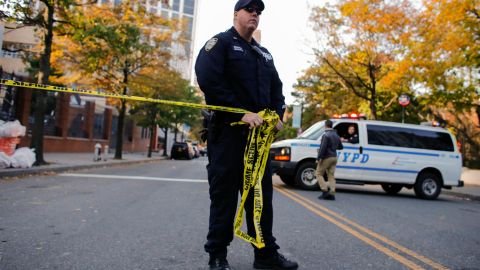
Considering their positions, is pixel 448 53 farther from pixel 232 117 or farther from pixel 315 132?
pixel 232 117

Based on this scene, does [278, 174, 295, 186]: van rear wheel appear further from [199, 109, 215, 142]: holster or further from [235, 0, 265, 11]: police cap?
[235, 0, 265, 11]: police cap

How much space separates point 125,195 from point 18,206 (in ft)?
7.20

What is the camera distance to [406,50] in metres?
19.5

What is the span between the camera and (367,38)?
68.4ft

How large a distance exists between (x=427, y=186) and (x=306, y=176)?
364 cm

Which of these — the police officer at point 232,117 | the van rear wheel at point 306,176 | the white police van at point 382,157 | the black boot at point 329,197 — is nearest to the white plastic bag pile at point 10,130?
the white police van at point 382,157

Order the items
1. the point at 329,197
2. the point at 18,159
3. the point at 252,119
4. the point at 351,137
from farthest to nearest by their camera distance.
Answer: the point at 351,137 → the point at 18,159 → the point at 329,197 → the point at 252,119

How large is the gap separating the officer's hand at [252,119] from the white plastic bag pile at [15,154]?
30.8 feet

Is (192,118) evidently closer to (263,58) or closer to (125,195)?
(125,195)

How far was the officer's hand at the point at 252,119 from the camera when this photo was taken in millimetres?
3148

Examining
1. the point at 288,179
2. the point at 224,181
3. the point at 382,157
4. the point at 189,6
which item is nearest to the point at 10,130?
the point at 288,179

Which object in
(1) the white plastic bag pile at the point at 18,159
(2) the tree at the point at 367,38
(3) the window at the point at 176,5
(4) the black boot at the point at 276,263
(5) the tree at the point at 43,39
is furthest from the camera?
(3) the window at the point at 176,5

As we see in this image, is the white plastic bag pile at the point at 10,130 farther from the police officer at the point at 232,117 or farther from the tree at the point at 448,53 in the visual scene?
the tree at the point at 448,53

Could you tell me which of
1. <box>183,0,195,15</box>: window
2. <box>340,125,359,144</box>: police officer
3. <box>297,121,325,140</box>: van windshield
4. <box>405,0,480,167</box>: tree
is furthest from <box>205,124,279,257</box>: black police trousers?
<box>183,0,195,15</box>: window
